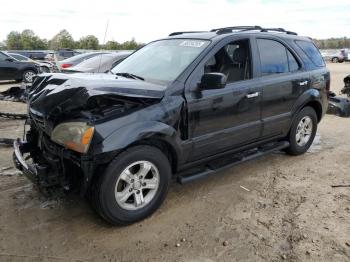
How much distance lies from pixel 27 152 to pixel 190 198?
192 cm

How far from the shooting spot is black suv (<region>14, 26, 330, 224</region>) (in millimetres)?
3344

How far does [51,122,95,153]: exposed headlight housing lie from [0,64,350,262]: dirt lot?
0.87 metres

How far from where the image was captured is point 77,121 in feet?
10.9

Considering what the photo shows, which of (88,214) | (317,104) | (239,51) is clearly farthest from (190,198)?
(317,104)

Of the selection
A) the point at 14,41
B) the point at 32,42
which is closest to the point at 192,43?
the point at 32,42

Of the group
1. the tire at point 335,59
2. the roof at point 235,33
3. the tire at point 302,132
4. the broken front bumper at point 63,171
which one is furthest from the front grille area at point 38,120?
the tire at point 335,59

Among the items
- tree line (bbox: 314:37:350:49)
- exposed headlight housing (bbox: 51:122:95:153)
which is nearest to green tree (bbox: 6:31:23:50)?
exposed headlight housing (bbox: 51:122:95:153)

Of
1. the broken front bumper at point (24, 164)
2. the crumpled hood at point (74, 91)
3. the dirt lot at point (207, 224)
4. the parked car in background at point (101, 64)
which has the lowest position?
the dirt lot at point (207, 224)

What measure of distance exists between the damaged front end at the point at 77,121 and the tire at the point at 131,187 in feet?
0.41

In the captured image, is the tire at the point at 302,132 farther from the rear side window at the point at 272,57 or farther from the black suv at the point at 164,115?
the rear side window at the point at 272,57

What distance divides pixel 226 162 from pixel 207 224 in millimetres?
1059

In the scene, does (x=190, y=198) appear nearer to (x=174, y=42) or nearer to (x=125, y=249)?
(x=125, y=249)

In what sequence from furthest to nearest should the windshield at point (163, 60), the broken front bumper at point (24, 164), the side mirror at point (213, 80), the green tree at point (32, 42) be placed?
the green tree at point (32, 42) → the windshield at point (163, 60) → the side mirror at point (213, 80) → the broken front bumper at point (24, 164)

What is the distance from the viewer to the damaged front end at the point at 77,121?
325 cm
